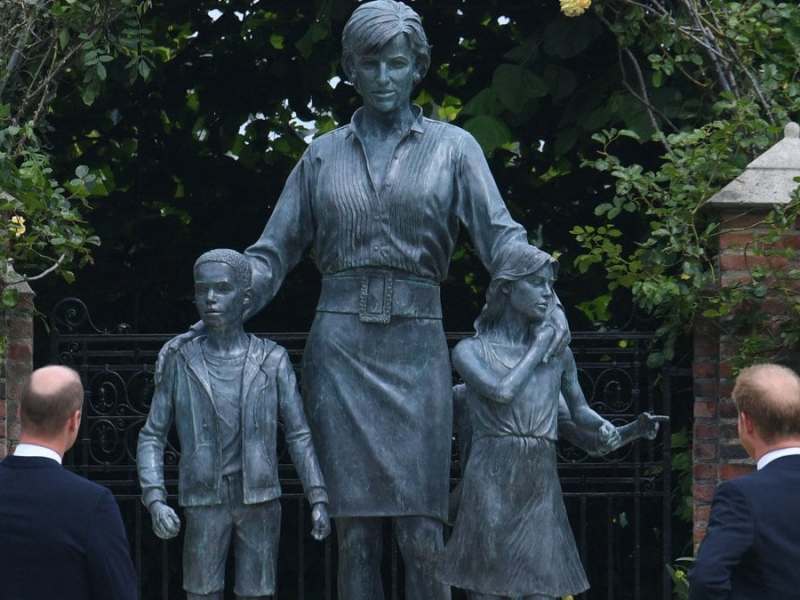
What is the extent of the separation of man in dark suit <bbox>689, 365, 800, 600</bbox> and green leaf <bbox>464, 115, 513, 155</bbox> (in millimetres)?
3615

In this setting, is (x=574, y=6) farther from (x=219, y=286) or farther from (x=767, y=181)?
(x=219, y=286)

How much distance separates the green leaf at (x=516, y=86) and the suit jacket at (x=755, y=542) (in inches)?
154

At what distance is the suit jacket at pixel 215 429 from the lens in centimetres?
643

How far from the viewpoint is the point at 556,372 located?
6473 mm

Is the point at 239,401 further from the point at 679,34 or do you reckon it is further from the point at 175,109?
the point at 175,109

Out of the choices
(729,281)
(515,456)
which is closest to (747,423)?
(515,456)

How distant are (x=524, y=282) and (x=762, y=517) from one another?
167 centimetres

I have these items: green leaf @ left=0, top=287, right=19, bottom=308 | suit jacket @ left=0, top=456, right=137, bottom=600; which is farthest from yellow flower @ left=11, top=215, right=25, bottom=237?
suit jacket @ left=0, top=456, right=137, bottom=600

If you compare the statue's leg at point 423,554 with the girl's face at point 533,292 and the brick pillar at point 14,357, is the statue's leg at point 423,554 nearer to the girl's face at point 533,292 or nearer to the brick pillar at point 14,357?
the girl's face at point 533,292

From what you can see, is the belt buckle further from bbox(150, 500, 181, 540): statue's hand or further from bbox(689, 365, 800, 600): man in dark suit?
bbox(689, 365, 800, 600): man in dark suit

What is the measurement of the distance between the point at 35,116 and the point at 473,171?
2612 millimetres

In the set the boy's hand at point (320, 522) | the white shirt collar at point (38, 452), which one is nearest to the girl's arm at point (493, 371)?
the boy's hand at point (320, 522)

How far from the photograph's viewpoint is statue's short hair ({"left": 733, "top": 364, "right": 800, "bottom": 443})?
496cm

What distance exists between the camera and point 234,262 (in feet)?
21.2
